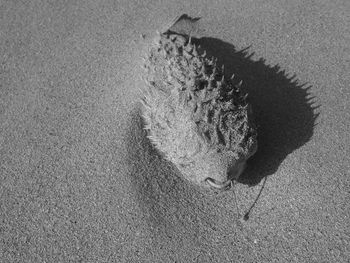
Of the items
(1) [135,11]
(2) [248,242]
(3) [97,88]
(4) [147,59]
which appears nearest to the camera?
(2) [248,242]

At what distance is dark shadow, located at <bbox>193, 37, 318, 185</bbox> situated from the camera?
2.78m

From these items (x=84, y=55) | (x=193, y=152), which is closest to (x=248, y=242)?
(x=193, y=152)

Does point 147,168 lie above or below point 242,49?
below

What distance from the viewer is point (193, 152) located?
7.80 ft

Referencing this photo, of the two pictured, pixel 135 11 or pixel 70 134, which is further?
pixel 135 11

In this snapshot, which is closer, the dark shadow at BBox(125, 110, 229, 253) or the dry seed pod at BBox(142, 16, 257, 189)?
the dry seed pod at BBox(142, 16, 257, 189)

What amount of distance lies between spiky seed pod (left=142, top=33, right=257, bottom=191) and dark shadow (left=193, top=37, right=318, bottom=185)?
30cm

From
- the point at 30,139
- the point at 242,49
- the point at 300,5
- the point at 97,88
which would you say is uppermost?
the point at 300,5

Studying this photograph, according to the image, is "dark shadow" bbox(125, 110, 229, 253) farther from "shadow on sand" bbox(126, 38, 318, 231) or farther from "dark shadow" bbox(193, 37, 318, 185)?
"dark shadow" bbox(193, 37, 318, 185)

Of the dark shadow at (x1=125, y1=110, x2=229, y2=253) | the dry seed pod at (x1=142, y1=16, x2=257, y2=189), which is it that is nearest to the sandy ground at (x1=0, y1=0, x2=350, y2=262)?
the dark shadow at (x1=125, y1=110, x2=229, y2=253)

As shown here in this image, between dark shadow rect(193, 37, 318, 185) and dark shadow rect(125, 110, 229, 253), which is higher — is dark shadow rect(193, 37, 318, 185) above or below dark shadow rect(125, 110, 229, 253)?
above

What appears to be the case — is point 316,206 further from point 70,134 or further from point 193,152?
point 70,134

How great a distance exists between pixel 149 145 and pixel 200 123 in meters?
0.66

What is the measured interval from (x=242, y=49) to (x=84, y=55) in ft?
4.59
